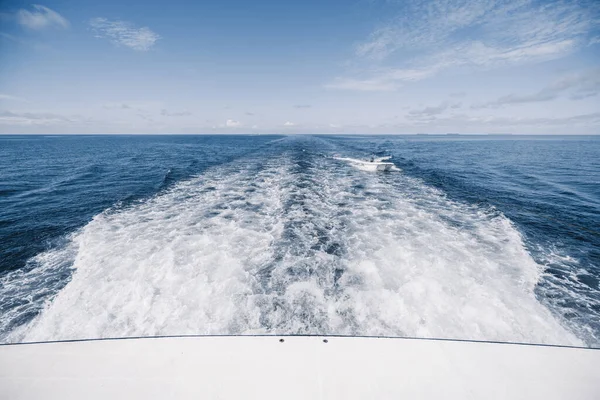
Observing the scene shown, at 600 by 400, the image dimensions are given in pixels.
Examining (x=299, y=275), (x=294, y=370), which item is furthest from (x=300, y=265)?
(x=294, y=370)

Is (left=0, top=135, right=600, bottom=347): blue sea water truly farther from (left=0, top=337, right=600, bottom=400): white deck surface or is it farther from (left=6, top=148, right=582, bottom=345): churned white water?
(left=0, top=337, right=600, bottom=400): white deck surface

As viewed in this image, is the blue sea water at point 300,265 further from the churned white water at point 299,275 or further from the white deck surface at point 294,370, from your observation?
the white deck surface at point 294,370

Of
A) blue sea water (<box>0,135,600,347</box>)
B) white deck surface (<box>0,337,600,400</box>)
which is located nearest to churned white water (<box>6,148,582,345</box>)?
blue sea water (<box>0,135,600,347</box>)

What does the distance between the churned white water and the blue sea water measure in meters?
0.05

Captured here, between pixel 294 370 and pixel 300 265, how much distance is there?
5.20 meters

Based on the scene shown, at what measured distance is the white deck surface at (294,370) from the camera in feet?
11.0

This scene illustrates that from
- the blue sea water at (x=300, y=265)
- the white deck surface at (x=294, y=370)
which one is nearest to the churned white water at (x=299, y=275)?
the blue sea water at (x=300, y=265)

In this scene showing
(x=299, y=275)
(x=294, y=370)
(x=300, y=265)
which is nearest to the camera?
(x=294, y=370)

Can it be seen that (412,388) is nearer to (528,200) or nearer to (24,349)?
(24,349)

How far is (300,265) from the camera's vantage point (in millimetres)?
8820

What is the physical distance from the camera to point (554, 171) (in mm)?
30109

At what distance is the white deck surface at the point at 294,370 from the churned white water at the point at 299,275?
7.40 feet

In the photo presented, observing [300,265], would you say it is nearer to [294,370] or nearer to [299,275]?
[299,275]

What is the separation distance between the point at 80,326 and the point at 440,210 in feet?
57.5
